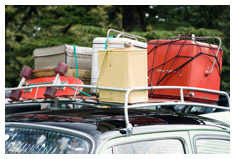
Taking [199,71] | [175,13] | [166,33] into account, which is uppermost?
[175,13]

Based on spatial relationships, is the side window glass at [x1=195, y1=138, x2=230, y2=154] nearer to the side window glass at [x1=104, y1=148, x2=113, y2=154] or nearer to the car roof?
the car roof

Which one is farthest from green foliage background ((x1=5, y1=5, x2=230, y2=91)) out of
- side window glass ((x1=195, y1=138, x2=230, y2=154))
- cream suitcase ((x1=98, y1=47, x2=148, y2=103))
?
side window glass ((x1=195, y1=138, x2=230, y2=154))

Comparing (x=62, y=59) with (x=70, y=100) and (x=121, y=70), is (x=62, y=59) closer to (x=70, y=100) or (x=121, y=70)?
(x=70, y=100)

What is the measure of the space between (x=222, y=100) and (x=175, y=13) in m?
7.73

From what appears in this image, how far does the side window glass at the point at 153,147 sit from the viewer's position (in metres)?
2.18

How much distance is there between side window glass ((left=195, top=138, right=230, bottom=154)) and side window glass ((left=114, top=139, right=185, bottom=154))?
19cm

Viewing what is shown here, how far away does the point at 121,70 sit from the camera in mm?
2973

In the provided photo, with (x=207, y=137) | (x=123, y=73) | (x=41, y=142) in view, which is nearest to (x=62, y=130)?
(x=41, y=142)

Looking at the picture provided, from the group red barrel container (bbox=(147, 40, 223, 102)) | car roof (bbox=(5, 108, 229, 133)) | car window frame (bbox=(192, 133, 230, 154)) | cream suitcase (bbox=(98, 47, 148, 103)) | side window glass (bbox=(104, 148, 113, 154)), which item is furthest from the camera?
red barrel container (bbox=(147, 40, 223, 102))

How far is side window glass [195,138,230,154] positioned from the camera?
2.57m

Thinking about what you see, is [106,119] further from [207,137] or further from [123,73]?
[207,137]

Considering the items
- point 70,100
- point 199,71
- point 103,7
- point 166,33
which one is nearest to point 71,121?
point 70,100

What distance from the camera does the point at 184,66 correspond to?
3908 mm

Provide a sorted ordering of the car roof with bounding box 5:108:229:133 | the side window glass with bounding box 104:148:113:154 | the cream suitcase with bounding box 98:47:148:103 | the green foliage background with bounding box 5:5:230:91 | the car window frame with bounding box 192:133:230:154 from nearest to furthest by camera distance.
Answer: the side window glass with bounding box 104:148:113:154 → the car roof with bounding box 5:108:229:133 → the car window frame with bounding box 192:133:230:154 → the cream suitcase with bounding box 98:47:148:103 → the green foliage background with bounding box 5:5:230:91
